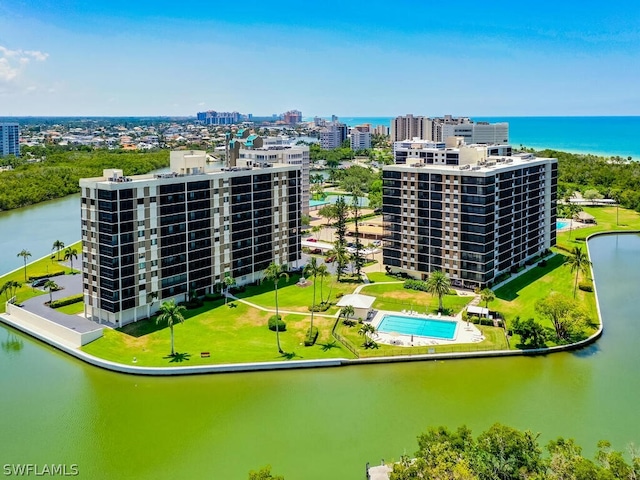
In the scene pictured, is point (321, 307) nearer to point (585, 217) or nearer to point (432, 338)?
point (432, 338)

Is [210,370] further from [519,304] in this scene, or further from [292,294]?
[519,304]


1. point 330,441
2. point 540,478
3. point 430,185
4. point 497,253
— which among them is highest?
point 430,185

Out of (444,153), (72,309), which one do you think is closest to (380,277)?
(444,153)

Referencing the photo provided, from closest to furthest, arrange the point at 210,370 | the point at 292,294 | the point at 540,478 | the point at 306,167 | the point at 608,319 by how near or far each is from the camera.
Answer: the point at 540,478 < the point at 210,370 < the point at 608,319 < the point at 292,294 < the point at 306,167

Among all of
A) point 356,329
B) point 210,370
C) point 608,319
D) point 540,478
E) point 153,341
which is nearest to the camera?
point 540,478

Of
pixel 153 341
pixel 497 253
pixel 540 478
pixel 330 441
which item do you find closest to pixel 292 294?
pixel 153 341

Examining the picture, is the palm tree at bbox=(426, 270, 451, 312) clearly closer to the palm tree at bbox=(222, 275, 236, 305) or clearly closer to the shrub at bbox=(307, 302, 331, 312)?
the shrub at bbox=(307, 302, 331, 312)
